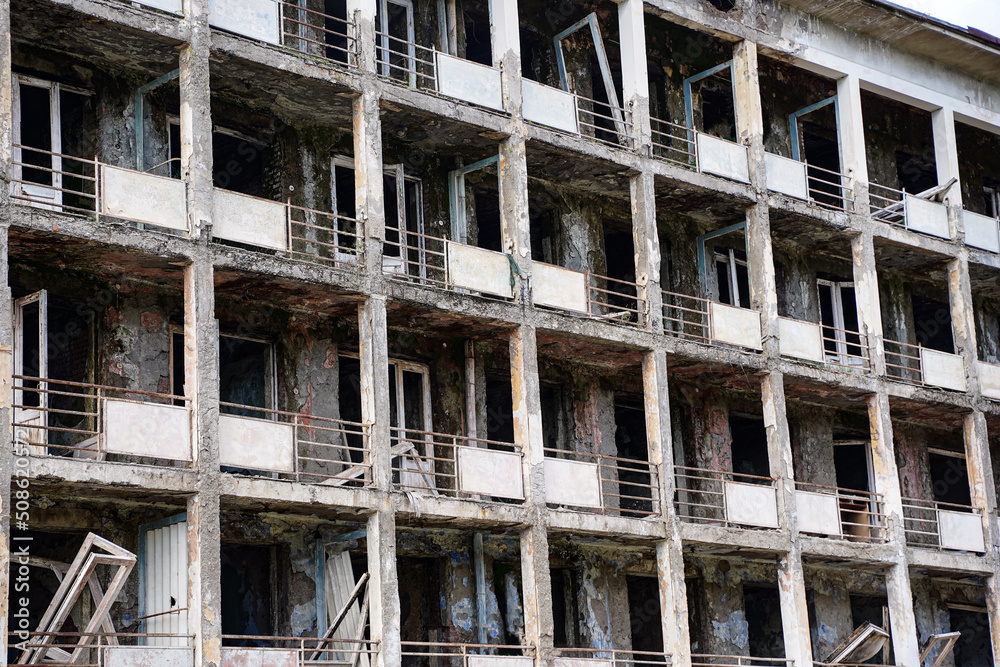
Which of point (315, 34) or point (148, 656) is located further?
point (315, 34)

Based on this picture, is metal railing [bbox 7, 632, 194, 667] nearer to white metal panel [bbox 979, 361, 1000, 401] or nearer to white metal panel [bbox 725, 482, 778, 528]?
white metal panel [bbox 725, 482, 778, 528]

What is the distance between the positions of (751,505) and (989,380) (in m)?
6.94

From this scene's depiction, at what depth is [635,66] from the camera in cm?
2311

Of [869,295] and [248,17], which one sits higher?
[248,17]

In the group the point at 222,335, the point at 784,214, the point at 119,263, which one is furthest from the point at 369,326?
the point at 784,214

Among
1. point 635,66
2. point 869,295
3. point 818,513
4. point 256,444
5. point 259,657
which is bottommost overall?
point 259,657

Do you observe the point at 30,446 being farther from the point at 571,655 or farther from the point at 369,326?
the point at 571,655

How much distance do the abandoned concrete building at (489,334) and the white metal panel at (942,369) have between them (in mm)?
91

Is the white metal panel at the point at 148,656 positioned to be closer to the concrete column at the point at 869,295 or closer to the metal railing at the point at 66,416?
the metal railing at the point at 66,416

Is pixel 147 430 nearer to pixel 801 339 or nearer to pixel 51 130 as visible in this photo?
pixel 51 130

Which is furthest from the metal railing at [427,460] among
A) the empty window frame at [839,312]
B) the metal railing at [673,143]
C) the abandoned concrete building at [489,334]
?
the empty window frame at [839,312]

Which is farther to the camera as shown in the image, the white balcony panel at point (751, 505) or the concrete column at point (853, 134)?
the concrete column at point (853, 134)

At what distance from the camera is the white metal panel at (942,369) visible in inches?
1012

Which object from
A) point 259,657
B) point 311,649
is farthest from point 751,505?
point 259,657
